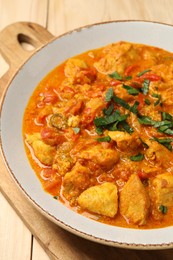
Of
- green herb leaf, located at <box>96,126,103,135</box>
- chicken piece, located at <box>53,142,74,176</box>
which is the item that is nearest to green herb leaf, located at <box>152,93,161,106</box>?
green herb leaf, located at <box>96,126,103,135</box>

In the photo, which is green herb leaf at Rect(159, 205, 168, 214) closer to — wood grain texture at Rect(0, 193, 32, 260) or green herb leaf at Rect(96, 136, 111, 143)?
green herb leaf at Rect(96, 136, 111, 143)

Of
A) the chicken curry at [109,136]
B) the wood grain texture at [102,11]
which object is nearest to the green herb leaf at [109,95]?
the chicken curry at [109,136]

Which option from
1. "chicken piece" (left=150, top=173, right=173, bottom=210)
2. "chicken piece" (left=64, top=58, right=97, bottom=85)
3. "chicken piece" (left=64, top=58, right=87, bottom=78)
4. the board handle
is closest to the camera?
"chicken piece" (left=150, top=173, right=173, bottom=210)

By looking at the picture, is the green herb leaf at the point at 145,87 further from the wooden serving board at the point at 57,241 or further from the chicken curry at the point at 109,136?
the wooden serving board at the point at 57,241

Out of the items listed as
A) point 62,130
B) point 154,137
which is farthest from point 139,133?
point 62,130

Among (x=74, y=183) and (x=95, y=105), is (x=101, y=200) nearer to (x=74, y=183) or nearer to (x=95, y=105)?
(x=74, y=183)

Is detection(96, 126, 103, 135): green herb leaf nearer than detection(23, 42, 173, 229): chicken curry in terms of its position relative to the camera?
No

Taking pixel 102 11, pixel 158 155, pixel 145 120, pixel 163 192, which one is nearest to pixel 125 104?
pixel 145 120
